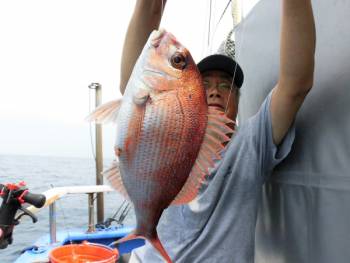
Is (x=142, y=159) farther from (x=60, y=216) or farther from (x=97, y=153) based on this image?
(x=60, y=216)

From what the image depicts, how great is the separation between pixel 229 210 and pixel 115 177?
31.6 inches

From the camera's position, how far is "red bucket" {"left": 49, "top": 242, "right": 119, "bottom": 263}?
3.73 metres

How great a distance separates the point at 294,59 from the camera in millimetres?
1636

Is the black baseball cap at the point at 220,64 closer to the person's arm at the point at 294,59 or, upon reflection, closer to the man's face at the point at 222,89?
the man's face at the point at 222,89

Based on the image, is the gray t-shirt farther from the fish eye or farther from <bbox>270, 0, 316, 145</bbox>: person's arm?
the fish eye

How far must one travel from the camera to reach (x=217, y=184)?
1.90 metres

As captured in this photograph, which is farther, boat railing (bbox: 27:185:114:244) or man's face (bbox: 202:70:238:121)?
boat railing (bbox: 27:185:114:244)

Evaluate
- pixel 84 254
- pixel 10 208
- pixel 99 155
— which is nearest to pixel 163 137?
pixel 10 208

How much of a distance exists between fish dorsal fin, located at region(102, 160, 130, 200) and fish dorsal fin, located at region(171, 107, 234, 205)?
20 centimetres

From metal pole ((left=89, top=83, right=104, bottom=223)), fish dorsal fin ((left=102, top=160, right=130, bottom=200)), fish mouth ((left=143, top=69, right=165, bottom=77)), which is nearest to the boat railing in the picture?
metal pole ((left=89, top=83, right=104, bottom=223))

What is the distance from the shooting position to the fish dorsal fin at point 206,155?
1.20 m

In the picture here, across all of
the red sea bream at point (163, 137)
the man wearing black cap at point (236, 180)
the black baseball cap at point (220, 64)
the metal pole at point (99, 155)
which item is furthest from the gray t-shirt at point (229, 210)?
the metal pole at point (99, 155)

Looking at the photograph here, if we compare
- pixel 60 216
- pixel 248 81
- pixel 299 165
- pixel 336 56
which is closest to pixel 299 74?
pixel 336 56

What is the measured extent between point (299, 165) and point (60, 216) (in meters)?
17.6
